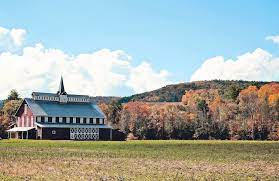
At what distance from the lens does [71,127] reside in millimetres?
98438

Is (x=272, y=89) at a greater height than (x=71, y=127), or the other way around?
(x=272, y=89)

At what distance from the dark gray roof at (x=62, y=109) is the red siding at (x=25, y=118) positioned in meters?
1.60

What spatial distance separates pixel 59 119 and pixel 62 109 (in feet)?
10.4

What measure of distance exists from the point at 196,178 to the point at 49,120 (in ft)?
252

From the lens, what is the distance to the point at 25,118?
99.2 metres

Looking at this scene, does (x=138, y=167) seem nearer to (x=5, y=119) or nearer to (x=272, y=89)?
(x=5, y=119)

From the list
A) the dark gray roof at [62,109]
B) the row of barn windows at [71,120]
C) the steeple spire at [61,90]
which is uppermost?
the steeple spire at [61,90]

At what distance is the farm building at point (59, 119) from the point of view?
311 ft

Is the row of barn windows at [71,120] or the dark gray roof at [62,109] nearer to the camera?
the row of barn windows at [71,120]

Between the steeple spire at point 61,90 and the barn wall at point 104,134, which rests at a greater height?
the steeple spire at point 61,90

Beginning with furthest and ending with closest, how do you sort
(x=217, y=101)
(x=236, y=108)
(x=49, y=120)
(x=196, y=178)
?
(x=217, y=101) → (x=236, y=108) → (x=49, y=120) → (x=196, y=178)

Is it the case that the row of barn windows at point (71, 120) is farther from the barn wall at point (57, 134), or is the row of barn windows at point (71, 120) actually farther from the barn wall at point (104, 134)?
the barn wall at point (104, 134)

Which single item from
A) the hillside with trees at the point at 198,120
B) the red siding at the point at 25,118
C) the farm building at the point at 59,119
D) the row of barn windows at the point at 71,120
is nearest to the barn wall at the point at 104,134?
the farm building at the point at 59,119

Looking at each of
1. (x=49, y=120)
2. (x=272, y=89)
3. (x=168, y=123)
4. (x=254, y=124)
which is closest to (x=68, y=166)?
(x=49, y=120)
